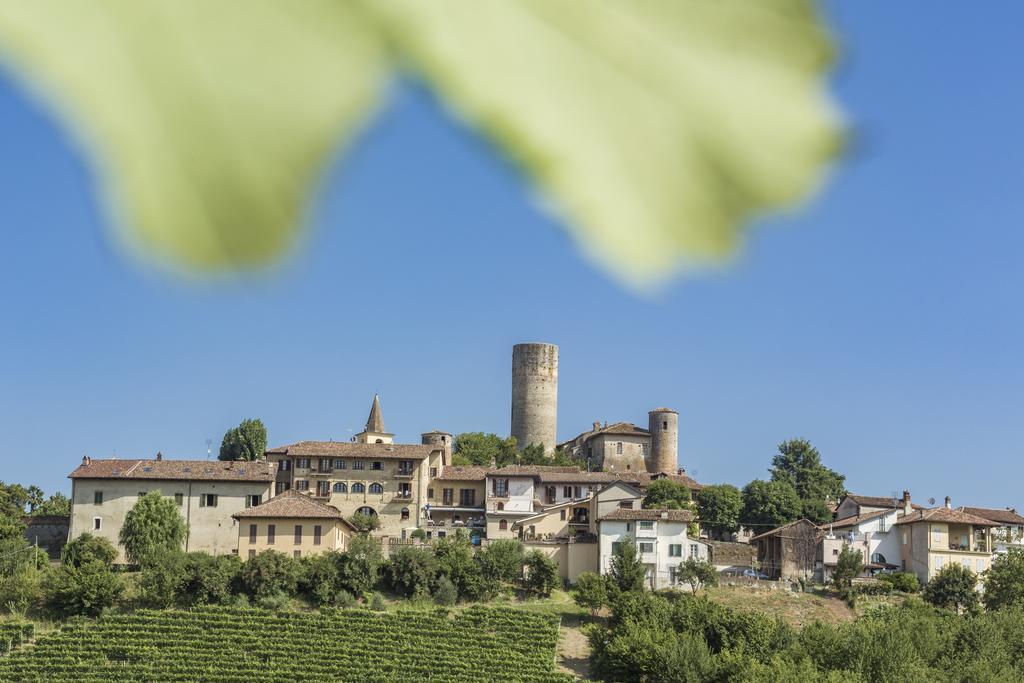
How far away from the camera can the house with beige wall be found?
35562mm

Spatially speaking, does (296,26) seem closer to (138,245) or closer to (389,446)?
(138,245)

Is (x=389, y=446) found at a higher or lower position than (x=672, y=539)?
higher

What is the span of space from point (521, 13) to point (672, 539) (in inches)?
1385

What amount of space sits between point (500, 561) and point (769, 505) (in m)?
12.9

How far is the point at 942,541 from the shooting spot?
3694 centimetres

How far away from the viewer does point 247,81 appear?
356 millimetres

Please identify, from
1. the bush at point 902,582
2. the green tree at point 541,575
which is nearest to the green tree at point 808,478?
the bush at point 902,582

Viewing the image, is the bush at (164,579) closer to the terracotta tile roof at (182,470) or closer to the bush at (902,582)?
the terracotta tile roof at (182,470)

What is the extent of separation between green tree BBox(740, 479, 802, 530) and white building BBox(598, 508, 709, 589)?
819 cm

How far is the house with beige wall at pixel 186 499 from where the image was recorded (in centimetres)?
3556

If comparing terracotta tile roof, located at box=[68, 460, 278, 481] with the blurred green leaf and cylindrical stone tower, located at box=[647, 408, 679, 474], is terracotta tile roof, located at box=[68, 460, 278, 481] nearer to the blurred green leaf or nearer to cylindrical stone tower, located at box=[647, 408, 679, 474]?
cylindrical stone tower, located at box=[647, 408, 679, 474]

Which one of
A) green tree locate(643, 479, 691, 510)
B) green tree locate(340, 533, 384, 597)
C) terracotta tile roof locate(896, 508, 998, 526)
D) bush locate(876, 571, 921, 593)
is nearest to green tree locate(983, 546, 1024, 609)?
terracotta tile roof locate(896, 508, 998, 526)

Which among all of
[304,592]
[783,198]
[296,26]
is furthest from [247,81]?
[304,592]

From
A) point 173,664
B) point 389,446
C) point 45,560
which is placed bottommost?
point 173,664
